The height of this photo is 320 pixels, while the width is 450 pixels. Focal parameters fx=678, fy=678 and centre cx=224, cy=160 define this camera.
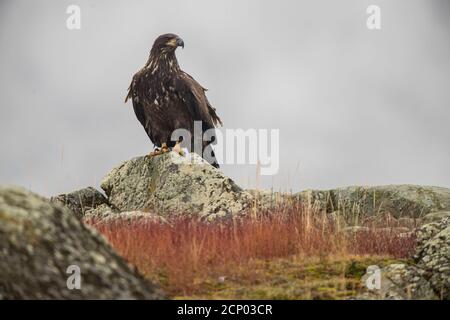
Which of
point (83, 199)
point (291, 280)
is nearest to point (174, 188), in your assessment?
point (83, 199)

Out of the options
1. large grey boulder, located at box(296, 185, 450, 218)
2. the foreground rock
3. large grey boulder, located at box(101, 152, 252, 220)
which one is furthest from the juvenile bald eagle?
the foreground rock

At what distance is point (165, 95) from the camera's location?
582 inches

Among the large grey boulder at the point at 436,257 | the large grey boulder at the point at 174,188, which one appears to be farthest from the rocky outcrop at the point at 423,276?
the large grey boulder at the point at 174,188

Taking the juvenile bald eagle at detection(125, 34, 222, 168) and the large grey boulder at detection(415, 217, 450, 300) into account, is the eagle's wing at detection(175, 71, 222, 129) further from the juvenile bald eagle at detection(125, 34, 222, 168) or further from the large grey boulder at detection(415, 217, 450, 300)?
the large grey boulder at detection(415, 217, 450, 300)

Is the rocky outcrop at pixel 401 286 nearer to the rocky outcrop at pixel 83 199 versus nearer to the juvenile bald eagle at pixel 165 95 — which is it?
the juvenile bald eagle at pixel 165 95

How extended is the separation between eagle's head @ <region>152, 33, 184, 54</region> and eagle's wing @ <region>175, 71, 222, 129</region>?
0.61 meters

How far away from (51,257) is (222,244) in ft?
12.8

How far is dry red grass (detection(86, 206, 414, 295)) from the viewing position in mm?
7395

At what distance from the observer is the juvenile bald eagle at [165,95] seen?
14797mm

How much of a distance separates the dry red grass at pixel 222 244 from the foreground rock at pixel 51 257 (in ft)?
6.82

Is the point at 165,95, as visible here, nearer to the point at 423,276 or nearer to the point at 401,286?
the point at 423,276
